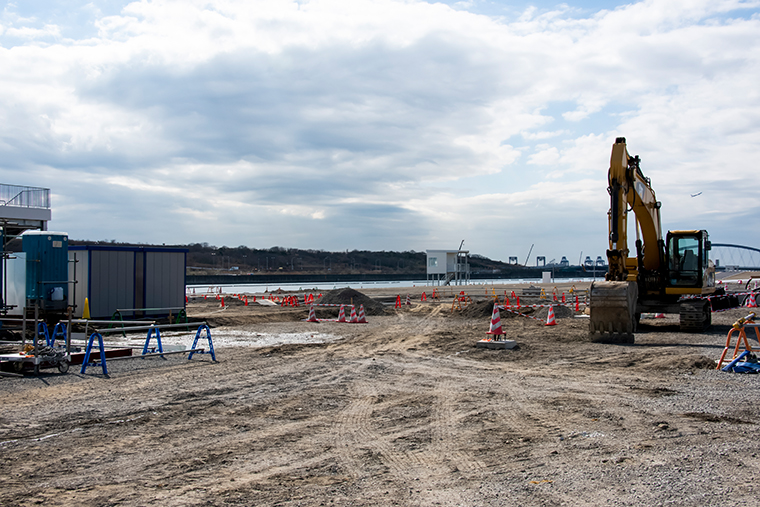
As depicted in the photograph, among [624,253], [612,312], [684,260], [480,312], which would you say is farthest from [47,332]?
[684,260]

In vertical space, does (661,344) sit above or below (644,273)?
below

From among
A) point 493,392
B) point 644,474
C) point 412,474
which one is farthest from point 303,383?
point 644,474

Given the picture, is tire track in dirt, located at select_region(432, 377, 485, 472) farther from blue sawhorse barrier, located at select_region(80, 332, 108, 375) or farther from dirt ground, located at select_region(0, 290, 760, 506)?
blue sawhorse barrier, located at select_region(80, 332, 108, 375)

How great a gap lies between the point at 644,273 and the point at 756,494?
15.3 m

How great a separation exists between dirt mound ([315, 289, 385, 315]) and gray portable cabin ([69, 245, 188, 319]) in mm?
9428

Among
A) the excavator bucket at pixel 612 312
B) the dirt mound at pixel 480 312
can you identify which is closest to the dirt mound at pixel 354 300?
the dirt mound at pixel 480 312

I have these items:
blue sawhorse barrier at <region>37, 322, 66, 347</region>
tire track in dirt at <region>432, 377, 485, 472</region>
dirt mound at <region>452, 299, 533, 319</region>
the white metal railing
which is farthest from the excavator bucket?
the white metal railing

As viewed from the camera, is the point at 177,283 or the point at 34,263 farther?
the point at 177,283

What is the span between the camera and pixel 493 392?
941 cm

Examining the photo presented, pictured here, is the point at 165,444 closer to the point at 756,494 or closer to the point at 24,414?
the point at 24,414

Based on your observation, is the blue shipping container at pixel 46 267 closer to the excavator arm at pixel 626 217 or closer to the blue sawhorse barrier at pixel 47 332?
the blue sawhorse barrier at pixel 47 332

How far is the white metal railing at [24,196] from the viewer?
103 ft

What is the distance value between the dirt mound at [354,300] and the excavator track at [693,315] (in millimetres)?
14271

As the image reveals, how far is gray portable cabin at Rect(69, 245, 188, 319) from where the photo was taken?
66.0ft
